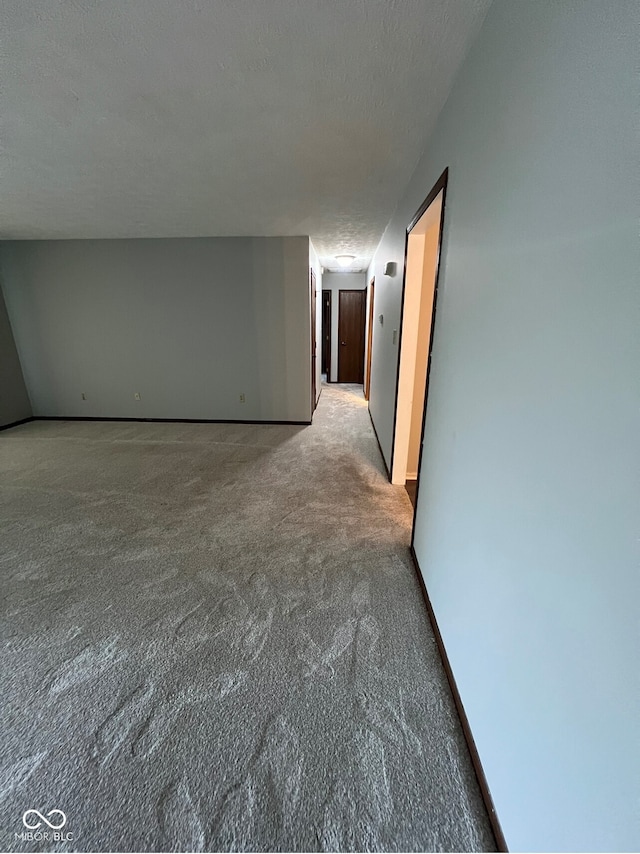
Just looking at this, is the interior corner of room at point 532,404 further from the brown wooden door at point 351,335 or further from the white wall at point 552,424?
the brown wooden door at point 351,335

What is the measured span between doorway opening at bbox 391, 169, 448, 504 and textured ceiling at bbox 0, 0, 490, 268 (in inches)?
18.0

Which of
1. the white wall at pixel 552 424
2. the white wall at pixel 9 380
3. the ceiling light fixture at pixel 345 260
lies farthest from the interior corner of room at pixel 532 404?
the white wall at pixel 9 380

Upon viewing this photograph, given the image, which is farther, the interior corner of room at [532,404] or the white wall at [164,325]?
the white wall at [164,325]

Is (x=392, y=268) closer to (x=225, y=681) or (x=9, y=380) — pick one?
(x=225, y=681)

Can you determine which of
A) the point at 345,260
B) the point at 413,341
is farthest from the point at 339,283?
the point at 413,341

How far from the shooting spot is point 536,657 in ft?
2.65

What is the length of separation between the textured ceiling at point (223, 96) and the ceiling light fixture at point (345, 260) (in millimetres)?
2669

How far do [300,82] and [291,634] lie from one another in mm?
2584

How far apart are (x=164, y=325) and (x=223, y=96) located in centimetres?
369

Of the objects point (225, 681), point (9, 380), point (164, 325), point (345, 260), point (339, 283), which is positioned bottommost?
point (225, 681)

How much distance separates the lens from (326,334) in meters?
7.98

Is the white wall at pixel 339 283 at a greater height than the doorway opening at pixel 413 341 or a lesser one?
greater

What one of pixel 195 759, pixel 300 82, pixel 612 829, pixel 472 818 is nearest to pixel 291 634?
pixel 195 759

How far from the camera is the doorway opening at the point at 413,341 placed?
2510 millimetres
